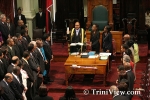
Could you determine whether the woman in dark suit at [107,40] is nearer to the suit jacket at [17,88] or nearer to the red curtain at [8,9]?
the suit jacket at [17,88]

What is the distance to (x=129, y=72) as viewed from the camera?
9625 millimetres

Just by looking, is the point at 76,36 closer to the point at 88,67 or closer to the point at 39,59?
the point at 88,67

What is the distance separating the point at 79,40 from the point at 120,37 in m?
1.62

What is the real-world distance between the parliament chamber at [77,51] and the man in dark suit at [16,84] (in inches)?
0.9

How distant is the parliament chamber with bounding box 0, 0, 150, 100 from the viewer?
1051 centimetres

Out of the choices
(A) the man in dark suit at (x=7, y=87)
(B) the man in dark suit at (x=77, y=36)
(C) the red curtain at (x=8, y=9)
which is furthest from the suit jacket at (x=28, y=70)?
(C) the red curtain at (x=8, y=9)

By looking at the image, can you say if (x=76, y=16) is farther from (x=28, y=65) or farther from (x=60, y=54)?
(x=28, y=65)

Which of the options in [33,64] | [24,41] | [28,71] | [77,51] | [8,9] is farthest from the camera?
[8,9]

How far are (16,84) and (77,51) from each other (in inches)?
168

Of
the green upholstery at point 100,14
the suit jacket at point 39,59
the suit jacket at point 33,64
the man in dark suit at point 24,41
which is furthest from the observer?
the green upholstery at point 100,14

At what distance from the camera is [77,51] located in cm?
1379

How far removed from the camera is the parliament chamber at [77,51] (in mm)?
10515

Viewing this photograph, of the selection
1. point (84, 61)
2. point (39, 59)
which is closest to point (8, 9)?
point (39, 59)

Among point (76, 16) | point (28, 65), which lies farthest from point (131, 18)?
point (28, 65)
